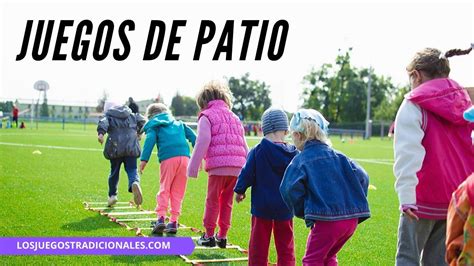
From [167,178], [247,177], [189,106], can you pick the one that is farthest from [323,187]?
[189,106]

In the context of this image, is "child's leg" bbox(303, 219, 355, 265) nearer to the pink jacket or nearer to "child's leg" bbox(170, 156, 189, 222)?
the pink jacket

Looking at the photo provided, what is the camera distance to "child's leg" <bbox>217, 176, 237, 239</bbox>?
614 centimetres

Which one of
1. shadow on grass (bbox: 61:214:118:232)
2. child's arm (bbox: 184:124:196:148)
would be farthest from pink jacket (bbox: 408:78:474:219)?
shadow on grass (bbox: 61:214:118:232)

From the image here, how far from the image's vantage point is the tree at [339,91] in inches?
3012

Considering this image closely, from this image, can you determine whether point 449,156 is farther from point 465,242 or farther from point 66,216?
point 66,216

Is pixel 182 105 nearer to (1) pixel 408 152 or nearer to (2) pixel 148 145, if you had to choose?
(2) pixel 148 145

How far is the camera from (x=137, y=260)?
17.7 ft

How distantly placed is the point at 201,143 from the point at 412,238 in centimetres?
284

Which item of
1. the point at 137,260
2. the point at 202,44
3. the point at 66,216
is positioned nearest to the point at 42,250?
the point at 137,260

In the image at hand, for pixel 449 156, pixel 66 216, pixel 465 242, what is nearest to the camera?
pixel 465 242

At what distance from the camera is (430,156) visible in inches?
148

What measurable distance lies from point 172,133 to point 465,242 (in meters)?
4.75

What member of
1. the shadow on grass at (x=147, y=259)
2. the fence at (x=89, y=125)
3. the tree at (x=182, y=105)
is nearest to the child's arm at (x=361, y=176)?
the shadow on grass at (x=147, y=259)

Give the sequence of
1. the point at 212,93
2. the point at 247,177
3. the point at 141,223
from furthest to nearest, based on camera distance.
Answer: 1. the point at 141,223
2. the point at 212,93
3. the point at 247,177
